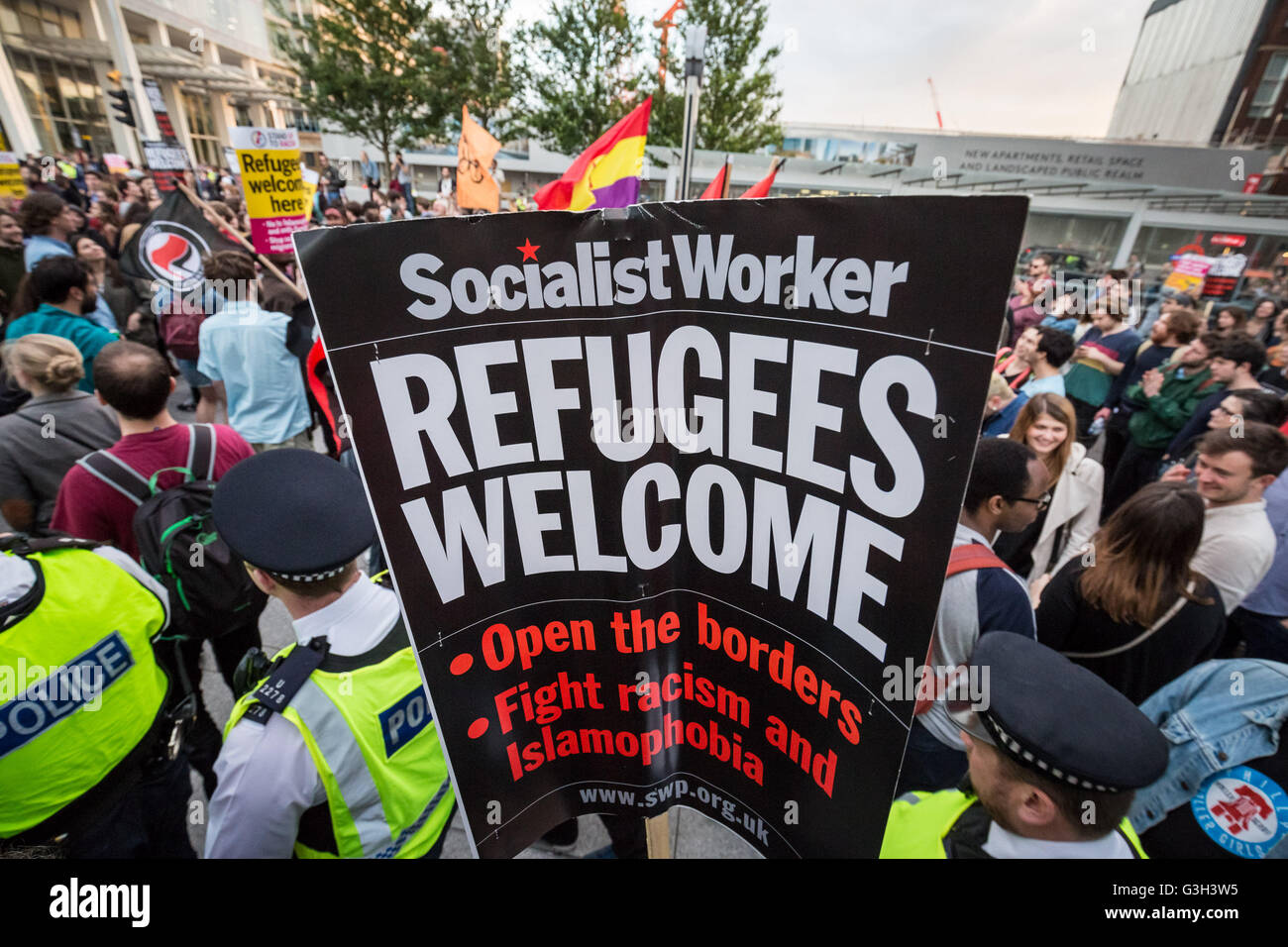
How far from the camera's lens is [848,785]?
1219 mm

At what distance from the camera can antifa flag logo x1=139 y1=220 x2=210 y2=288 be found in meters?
4.87

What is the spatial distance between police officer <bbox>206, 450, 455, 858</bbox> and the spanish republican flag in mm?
1985

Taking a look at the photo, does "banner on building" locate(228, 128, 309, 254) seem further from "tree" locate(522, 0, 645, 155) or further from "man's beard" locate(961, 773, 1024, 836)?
"tree" locate(522, 0, 645, 155)

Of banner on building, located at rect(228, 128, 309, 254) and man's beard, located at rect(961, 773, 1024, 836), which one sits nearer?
man's beard, located at rect(961, 773, 1024, 836)

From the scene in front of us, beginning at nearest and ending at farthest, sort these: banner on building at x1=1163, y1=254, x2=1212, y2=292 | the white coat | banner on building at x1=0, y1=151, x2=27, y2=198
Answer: the white coat < banner on building at x1=0, y1=151, x2=27, y2=198 < banner on building at x1=1163, y1=254, x2=1212, y2=292

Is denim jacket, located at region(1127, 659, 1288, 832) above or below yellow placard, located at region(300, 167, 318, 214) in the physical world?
below

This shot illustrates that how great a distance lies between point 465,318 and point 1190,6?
56695 mm

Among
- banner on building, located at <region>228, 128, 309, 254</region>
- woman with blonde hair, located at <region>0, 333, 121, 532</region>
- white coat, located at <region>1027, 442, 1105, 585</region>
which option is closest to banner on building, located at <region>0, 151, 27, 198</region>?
banner on building, located at <region>228, 128, 309, 254</region>

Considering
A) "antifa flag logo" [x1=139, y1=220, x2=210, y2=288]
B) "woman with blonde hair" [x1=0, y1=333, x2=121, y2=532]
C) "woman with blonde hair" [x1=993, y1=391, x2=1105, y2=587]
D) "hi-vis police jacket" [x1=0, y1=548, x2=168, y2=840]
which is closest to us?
"hi-vis police jacket" [x1=0, y1=548, x2=168, y2=840]

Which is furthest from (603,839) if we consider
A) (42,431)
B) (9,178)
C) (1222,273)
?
(1222,273)

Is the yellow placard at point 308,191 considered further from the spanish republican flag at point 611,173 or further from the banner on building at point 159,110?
the spanish republican flag at point 611,173

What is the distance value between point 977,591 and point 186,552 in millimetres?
2864

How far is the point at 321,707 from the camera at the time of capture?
1442 mm

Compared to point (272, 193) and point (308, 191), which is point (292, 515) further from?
point (308, 191)
